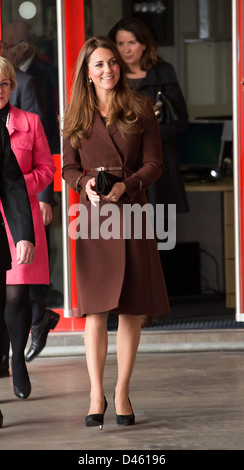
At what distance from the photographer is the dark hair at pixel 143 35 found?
4.82 metres

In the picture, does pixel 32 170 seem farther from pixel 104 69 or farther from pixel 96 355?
pixel 96 355

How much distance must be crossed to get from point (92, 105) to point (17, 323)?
41.1 inches

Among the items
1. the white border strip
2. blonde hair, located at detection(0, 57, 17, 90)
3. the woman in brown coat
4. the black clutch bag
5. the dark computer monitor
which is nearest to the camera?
the black clutch bag

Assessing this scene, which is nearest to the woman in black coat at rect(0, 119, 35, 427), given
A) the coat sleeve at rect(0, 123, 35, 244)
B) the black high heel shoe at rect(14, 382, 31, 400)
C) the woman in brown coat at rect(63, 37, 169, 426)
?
the coat sleeve at rect(0, 123, 35, 244)

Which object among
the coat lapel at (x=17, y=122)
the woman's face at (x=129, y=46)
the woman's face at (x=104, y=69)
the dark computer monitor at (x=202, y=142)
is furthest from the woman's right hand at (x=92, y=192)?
the dark computer monitor at (x=202, y=142)

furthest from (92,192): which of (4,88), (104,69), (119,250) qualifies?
(4,88)

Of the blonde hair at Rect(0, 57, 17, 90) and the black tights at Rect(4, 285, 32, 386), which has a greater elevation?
the blonde hair at Rect(0, 57, 17, 90)

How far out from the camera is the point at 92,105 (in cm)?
330

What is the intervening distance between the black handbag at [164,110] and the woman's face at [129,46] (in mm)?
254

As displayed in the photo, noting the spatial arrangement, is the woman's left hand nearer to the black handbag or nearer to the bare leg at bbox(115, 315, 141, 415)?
the bare leg at bbox(115, 315, 141, 415)

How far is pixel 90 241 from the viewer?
3256 mm

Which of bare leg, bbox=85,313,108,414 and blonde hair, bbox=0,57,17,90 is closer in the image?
bare leg, bbox=85,313,108,414

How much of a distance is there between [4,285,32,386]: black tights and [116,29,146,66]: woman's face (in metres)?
1.73

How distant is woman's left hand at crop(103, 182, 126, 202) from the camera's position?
316 centimetres
